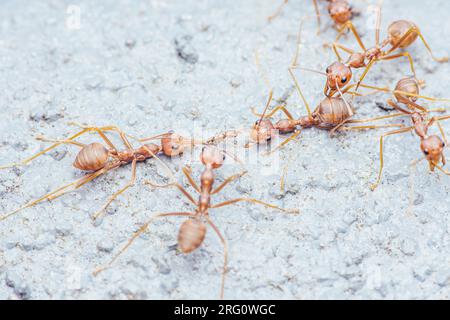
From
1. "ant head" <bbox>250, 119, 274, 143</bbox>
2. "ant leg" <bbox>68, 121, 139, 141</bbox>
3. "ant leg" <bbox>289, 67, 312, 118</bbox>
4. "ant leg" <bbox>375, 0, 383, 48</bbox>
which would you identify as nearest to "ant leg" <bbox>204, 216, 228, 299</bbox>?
"ant head" <bbox>250, 119, 274, 143</bbox>

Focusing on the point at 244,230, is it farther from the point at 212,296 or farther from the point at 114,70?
the point at 114,70

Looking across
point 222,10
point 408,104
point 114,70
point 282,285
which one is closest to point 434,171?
point 408,104

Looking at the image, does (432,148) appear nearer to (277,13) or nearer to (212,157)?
(212,157)

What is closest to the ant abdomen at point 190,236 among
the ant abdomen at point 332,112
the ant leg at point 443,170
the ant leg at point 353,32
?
the ant abdomen at point 332,112

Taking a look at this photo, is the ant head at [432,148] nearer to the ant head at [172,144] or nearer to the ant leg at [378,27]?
the ant leg at [378,27]

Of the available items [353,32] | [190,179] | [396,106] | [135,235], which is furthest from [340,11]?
[135,235]

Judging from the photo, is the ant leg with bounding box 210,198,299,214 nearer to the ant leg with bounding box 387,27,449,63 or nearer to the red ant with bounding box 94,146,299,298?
the red ant with bounding box 94,146,299,298
